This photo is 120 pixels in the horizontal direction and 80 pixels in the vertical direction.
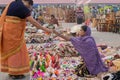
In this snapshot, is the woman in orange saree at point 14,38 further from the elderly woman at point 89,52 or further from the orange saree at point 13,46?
the elderly woman at point 89,52

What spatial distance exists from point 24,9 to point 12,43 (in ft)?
1.94

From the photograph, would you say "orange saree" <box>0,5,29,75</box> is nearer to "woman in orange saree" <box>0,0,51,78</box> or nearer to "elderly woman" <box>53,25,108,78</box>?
"woman in orange saree" <box>0,0,51,78</box>

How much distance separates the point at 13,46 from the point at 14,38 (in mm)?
142

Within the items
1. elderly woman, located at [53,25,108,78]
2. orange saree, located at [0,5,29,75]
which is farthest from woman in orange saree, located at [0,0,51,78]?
elderly woman, located at [53,25,108,78]

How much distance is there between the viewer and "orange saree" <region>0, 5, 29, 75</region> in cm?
550

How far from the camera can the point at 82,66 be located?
6.44 m

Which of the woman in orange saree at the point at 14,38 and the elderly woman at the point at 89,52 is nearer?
the woman in orange saree at the point at 14,38

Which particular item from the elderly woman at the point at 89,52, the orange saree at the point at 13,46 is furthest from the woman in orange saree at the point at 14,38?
the elderly woman at the point at 89,52

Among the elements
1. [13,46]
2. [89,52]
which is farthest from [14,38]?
[89,52]

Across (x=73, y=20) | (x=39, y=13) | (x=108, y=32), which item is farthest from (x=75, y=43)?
(x=73, y=20)

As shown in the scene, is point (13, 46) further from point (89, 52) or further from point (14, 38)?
point (89, 52)

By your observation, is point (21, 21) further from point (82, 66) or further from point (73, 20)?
point (73, 20)

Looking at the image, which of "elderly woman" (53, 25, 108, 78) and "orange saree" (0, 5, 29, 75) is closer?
"orange saree" (0, 5, 29, 75)

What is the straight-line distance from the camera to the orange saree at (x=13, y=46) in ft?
18.1
